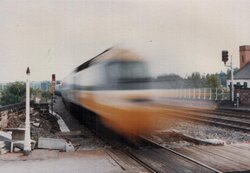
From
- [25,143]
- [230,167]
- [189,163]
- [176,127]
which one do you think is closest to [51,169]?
[25,143]

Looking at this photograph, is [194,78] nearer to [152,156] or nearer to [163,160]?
[152,156]

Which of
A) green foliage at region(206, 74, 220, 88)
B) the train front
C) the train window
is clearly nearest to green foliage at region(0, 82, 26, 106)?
the train front

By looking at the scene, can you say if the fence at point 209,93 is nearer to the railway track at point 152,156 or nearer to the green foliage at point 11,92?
the green foliage at point 11,92

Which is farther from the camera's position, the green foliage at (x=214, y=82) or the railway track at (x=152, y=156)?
the green foliage at (x=214, y=82)

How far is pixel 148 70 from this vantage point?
26.7ft

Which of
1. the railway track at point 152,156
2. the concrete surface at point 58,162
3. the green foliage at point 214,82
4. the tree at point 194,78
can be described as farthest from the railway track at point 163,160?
the green foliage at point 214,82

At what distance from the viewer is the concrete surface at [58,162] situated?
594 centimetres

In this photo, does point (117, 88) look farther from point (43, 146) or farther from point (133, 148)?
point (43, 146)

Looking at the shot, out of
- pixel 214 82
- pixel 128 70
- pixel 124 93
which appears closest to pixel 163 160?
pixel 124 93

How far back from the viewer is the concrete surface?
19.5 ft

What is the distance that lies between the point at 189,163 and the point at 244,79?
17.7 m

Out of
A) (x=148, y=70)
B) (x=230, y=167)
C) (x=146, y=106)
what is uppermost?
(x=148, y=70)

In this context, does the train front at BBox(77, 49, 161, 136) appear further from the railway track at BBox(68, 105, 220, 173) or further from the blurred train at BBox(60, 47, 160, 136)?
the railway track at BBox(68, 105, 220, 173)

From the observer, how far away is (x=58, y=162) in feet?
21.4
